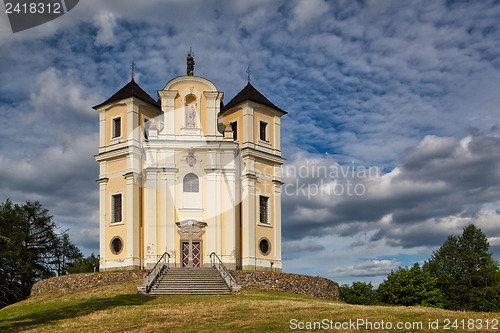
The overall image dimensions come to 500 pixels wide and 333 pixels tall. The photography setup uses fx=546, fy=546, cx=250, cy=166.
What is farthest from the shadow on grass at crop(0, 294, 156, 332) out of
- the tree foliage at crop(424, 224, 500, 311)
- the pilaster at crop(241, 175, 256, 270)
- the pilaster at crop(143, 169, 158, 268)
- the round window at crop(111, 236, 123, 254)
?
the tree foliage at crop(424, 224, 500, 311)

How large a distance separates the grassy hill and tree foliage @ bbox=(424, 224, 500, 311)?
36196 millimetres

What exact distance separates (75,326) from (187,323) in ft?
13.1

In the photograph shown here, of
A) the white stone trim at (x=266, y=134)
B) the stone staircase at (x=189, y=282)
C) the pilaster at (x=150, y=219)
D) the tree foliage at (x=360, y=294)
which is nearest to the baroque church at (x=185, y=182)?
the pilaster at (x=150, y=219)

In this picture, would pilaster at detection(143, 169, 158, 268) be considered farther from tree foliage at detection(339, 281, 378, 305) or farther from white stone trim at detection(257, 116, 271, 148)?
tree foliage at detection(339, 281, 378, 305)

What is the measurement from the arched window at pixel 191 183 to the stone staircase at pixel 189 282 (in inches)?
273

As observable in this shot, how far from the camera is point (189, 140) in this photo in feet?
128

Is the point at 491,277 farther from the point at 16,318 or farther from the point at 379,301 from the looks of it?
the point at 16,318

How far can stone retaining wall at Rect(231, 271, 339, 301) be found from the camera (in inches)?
1280

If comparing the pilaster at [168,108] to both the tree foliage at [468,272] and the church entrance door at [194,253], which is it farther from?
the tree foliage at [468,272]

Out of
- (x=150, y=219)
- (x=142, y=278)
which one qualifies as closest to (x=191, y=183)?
(x=150, y=219)

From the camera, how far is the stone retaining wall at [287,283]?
32500mm

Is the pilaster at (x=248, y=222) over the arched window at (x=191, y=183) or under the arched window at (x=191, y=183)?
under

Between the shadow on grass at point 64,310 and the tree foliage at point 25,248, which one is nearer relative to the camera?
the shadow on grass at point 64,310

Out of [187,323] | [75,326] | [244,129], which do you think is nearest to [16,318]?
[75,326]
